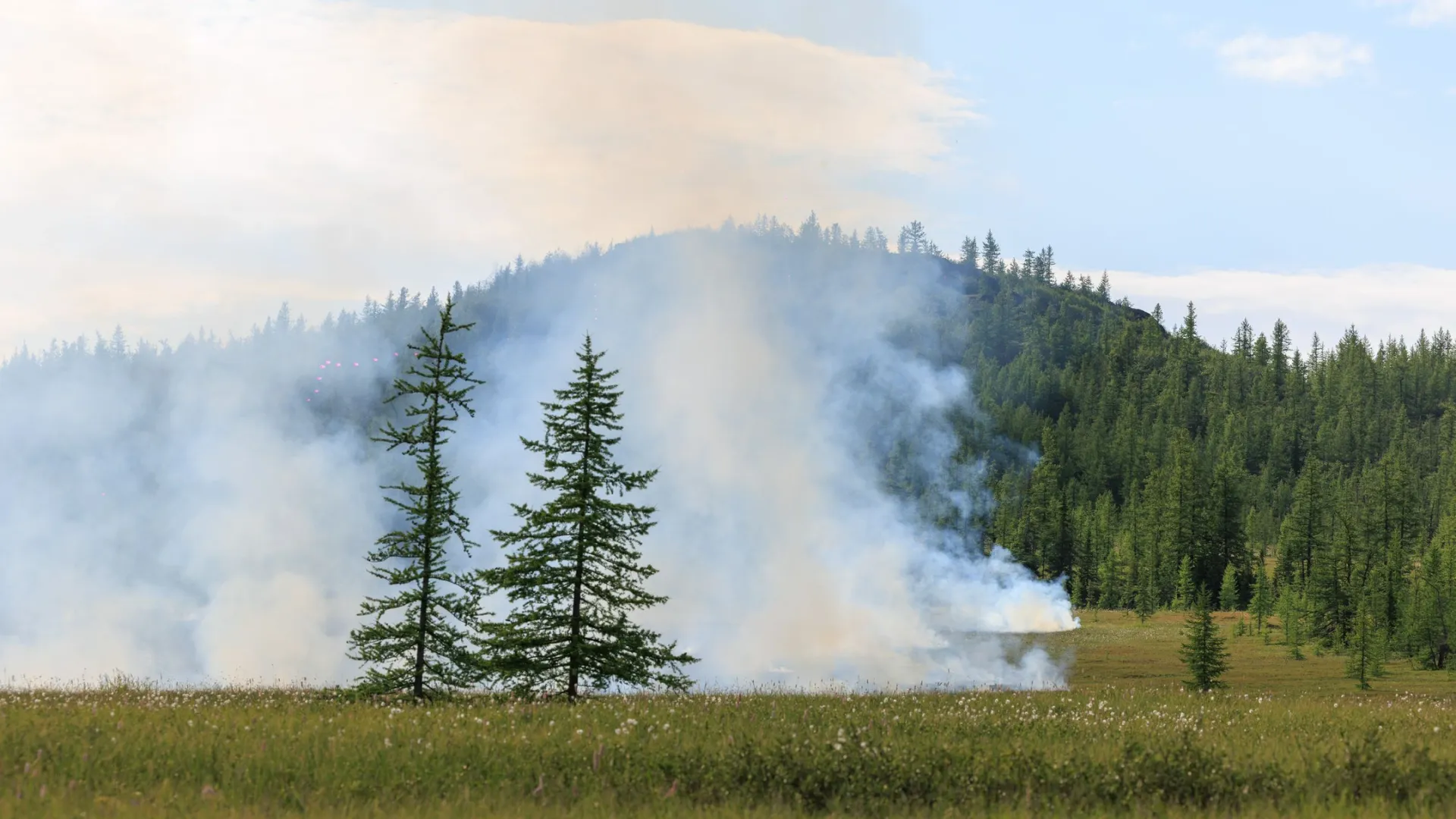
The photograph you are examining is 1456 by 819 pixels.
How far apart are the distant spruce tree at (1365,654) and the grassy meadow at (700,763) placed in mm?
55684

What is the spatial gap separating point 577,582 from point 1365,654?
5942 cm

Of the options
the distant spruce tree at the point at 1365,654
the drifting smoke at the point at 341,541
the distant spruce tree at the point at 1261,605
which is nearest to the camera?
the distant spruce tree at the point at 1365,654

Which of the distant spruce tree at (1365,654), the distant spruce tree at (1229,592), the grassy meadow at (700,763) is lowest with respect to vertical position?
the distant spruce tree at (1365,654)

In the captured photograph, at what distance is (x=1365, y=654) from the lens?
67188 mm

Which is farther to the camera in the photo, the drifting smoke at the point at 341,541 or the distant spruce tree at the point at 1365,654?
the drifting smoke at the point at 341,541

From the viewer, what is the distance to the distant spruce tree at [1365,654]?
66625mm

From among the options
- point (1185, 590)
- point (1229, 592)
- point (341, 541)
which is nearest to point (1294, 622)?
point (1185, 590)

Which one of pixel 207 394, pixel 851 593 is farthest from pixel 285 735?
pixel 207 394

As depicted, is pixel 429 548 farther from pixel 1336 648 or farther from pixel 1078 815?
pixel 1336 648

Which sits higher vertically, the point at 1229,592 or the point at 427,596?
the point at 427,596

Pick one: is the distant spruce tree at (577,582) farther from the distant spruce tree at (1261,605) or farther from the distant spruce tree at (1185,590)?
the distant spruce tree at (1185,590)

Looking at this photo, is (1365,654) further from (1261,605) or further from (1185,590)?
(1185,590)

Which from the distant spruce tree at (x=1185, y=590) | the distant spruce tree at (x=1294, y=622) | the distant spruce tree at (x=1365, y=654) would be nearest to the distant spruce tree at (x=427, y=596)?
the distant spruce tree at (x=1365, y=654)

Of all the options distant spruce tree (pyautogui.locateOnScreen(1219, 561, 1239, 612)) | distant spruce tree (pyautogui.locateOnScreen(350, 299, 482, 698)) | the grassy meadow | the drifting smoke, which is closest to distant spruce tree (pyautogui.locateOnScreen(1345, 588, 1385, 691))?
the drifting smoke
